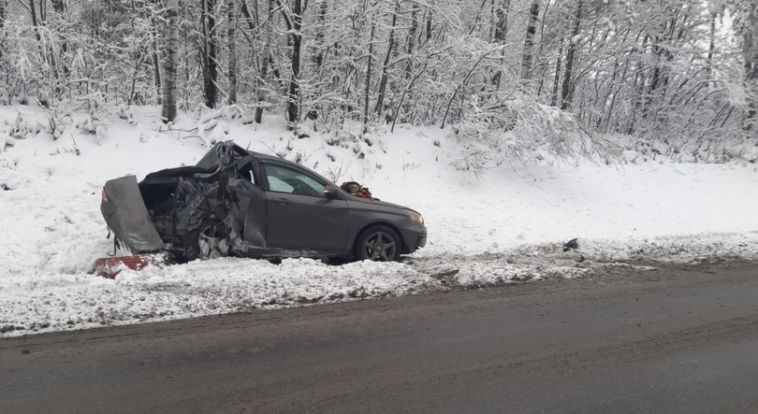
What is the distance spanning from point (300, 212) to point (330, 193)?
56cm

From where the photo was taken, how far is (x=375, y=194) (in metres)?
13.1

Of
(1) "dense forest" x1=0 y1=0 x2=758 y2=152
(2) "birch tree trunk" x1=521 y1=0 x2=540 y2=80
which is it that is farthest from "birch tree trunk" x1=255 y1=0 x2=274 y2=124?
(2) "birch tree trunk" x1=521 y1=0 x2=540 y2=80

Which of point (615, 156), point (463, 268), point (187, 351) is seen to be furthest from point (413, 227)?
point (615, 156)

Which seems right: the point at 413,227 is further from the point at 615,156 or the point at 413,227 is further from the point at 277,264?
the point at 615,156

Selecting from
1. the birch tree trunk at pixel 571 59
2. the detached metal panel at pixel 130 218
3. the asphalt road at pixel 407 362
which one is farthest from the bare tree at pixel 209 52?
the birch tree trunk at pixel 571 59

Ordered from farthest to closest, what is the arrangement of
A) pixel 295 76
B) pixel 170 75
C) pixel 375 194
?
pixel 295 76 → pixel 170 75 → pixel 375 194

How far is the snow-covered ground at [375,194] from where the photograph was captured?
6285 mm

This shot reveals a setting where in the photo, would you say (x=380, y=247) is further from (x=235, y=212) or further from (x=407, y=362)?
(x=407, y=362)

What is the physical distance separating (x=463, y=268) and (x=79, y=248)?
19.0 feet

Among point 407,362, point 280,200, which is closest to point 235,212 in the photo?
point 280,200

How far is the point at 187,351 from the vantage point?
480cm

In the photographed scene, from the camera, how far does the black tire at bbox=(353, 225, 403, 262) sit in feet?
27.5

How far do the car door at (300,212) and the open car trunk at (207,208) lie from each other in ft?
0.64

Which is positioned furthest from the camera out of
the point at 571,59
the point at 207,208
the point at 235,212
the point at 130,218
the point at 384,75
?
the point at 571,59
